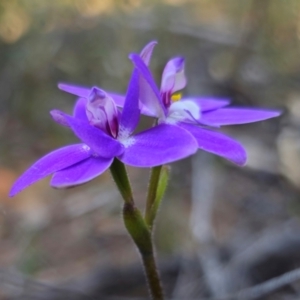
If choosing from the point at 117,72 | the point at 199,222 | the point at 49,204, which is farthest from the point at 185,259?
the point at 117,72

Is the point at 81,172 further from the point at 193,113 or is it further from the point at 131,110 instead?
the point at 193,113

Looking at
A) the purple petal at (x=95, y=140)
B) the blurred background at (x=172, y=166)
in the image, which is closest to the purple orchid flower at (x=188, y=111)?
the purple petal at (x=95, y=140)

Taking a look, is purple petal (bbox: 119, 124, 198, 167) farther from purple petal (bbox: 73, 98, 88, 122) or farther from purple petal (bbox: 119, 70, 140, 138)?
purple petal (bbox: 73, 98, 88, 122)

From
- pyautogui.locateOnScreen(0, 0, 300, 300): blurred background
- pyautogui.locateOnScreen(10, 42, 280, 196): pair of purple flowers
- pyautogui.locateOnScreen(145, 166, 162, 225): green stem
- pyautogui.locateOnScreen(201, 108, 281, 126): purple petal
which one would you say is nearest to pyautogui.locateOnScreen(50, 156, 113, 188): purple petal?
pyautogui.locateOnScreen(10, 42, 280, 196): pair of purple flowers

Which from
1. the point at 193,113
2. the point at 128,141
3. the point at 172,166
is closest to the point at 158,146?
the point at 128,141

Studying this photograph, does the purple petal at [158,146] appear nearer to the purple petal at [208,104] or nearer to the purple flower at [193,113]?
the purple flower at [193,113]

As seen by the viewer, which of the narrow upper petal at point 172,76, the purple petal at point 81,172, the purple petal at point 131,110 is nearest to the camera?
the purple petal at point 81,172
